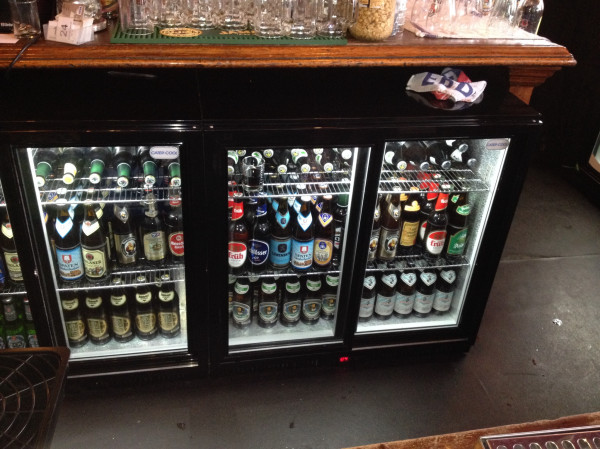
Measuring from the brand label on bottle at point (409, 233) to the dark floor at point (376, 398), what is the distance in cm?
60

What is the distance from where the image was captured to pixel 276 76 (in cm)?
235

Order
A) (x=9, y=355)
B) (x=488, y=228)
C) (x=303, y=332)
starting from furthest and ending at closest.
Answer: (x=303, y=332) < (x=488, y=228) < (x=9, y=355)

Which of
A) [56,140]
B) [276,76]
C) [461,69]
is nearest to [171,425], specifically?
[56,140]

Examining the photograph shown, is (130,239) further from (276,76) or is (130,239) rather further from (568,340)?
(568,340)

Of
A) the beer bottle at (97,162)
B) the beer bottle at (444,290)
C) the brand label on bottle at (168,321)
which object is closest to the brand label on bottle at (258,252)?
the brand label on bottle at (168,321)

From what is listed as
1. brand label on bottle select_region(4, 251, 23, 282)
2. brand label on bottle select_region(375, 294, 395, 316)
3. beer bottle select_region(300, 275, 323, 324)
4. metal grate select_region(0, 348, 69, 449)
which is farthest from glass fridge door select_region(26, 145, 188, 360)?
brand label on bottle select_region(375, 294, 395, 316)

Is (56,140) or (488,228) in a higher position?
(56,140)

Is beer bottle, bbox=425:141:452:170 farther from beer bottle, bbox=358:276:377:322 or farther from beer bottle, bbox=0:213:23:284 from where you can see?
beer bottle, bbox=0:213:23:284

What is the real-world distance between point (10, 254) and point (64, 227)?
266 millimetres

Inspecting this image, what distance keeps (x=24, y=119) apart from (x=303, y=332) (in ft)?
5.02

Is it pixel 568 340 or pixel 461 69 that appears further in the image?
pixel 568 340

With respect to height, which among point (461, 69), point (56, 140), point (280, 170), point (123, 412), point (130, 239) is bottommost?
point (123, 412)

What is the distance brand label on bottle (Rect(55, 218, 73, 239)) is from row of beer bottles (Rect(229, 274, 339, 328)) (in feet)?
2.50

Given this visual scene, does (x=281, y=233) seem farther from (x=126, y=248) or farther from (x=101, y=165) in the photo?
(x=101, y=165)
